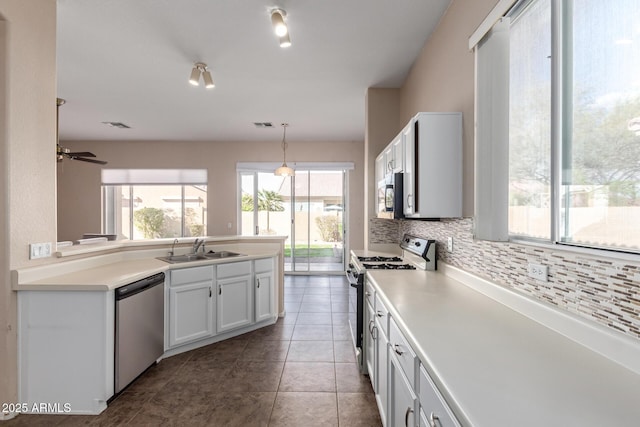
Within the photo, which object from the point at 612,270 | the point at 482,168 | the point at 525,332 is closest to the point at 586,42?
the point at 482,168

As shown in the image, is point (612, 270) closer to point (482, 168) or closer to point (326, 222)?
point (482, 168)

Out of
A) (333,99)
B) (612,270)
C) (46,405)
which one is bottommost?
(46,405)

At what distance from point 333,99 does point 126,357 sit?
3.60m

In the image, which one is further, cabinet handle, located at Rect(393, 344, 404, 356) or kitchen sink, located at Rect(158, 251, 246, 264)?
kitchen sink, located at Rect(158, 251, 246, 264)

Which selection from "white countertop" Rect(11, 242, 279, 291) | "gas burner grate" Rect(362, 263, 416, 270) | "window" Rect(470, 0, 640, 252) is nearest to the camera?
"window" Rect(470, 0, 640, 252)

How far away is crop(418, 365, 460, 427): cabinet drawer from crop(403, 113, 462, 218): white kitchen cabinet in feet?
4.21

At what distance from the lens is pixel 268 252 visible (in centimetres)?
389

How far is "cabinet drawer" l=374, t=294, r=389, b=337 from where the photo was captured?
70.6 inches

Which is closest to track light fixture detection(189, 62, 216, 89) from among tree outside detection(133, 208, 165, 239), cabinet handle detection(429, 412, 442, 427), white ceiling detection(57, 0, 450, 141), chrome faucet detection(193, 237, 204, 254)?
white ceiling detection(57, 0, 450, 141)

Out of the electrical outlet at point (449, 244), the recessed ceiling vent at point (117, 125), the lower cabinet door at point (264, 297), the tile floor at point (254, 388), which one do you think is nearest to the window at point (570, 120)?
the electrical outlet at point (449, 244)

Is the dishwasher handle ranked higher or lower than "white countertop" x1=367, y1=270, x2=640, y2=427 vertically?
lower

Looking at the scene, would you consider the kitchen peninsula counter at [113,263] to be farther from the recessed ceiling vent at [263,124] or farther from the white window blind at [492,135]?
the white window blind at [492,135]

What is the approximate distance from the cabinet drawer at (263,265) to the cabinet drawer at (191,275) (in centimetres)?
56

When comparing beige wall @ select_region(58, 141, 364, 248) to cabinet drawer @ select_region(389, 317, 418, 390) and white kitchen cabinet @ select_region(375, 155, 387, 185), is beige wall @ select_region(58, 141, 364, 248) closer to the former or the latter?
white kitchen cabinet @ select_region(375, 155, 387, 185)
